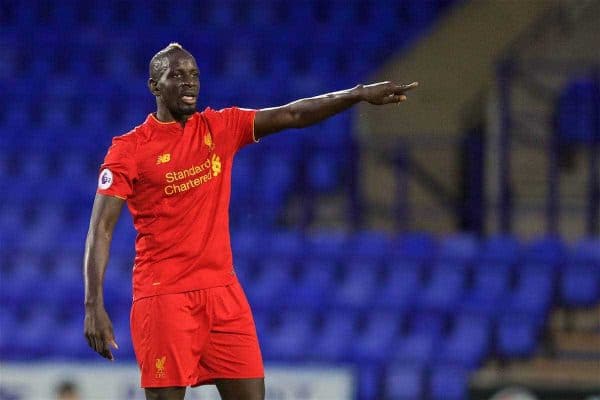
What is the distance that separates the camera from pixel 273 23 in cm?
1108

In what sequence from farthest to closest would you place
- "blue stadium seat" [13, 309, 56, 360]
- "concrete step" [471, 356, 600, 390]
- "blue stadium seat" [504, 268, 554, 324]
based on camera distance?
"blue stadium seat" [13, 309, 56, 360]
"blue stadium seat" [504, 268, 554, 324]
"concrete step" [471, 356, 600, 390]

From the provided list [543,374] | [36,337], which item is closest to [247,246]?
[36,337]

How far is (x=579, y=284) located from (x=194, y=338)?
4.69 metres

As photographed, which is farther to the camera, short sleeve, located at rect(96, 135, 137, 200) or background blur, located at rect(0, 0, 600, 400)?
background blur, located at rect(0, 0, 600, 400)

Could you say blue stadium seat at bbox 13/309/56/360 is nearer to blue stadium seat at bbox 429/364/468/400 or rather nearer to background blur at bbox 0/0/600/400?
background blur at bbox 0/0/600/400

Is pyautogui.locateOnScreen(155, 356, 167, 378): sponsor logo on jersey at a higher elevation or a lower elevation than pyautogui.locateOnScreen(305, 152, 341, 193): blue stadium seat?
lower

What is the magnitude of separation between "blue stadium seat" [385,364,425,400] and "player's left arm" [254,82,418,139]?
12.3ft

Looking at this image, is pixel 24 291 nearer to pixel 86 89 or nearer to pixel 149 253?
pixel 86 89

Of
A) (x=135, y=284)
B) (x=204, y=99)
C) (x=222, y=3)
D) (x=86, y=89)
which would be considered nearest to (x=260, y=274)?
(x=204, y=99)

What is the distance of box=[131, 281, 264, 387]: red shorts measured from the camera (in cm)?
437

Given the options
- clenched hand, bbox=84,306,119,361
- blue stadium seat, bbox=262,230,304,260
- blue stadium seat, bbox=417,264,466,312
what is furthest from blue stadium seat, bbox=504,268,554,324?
clenched hand, bbox=84,306,119,361

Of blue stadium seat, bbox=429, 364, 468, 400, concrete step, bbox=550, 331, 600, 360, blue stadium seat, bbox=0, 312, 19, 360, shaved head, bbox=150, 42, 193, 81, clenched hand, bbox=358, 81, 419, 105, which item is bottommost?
blue stadium seat, bbox=429, 364, 468, 400

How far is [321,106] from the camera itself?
4.45 meters

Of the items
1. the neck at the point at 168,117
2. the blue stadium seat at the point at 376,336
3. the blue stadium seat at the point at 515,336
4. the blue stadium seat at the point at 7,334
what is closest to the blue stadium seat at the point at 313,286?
the blue stadium seat at the point at 376,336
